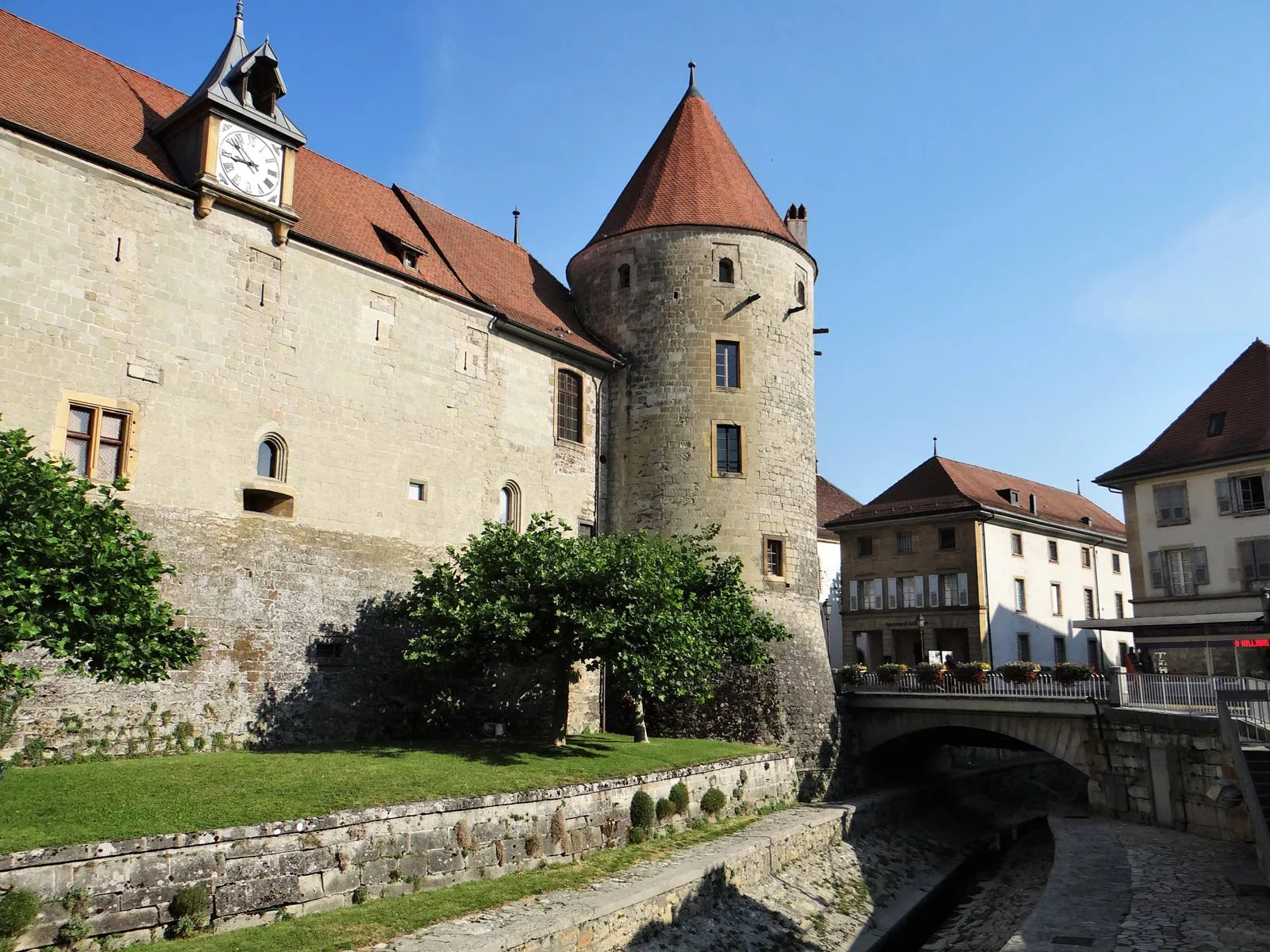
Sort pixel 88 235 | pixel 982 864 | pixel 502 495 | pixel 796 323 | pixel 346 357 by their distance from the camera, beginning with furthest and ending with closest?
1. pixel 796 323
2. pixel 982 864
3. pixel 502 495
4. pixel 346 357
5. pixel 88 235

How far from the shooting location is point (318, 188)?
24.3 metres

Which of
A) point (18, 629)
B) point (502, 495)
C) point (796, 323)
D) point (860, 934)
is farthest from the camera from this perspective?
point (796, 323)

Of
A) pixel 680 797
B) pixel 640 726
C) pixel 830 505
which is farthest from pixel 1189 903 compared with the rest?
pixel 830 505

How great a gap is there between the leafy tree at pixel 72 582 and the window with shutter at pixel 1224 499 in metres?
34.0

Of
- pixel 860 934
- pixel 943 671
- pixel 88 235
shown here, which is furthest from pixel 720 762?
pixel 88 235

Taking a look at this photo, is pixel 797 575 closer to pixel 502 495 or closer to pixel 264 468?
pixel 502 495

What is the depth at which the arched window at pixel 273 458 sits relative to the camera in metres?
20.3

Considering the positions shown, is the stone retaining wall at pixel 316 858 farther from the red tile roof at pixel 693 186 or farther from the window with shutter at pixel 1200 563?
the window with shutter at pixel 1200 563

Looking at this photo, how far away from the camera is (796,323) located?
29984 millimetres

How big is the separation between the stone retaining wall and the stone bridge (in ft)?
40.4

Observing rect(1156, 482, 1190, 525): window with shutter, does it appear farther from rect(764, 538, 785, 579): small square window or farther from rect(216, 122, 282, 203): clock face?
rect(216, 122, 282, 203): clock face

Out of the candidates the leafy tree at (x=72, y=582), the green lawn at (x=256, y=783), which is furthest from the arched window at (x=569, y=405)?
the leafy tree at (x=72, y=582)

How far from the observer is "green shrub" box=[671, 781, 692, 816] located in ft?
66.6

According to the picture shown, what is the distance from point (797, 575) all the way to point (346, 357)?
46.5ft
